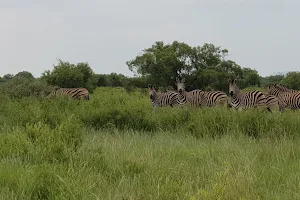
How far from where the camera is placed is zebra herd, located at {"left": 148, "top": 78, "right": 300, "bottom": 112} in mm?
13906

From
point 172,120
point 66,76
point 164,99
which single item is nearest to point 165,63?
point 66,76

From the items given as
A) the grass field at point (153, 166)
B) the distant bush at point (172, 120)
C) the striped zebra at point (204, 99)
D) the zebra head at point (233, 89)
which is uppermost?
the zebra head at point (233, 89)

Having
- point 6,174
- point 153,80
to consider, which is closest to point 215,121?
point 6,174

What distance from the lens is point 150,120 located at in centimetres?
988

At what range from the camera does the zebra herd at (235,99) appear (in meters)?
13.9

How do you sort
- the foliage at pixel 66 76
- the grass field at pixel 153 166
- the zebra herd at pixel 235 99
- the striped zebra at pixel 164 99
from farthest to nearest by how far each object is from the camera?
the foliage at pixel 66 76, the striped zebra at pixel 164 99, the zebra herd at pixel 235 99, the grass field at pixel 153 166

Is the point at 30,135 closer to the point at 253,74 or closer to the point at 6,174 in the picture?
the point at 6,174

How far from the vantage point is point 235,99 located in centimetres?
1400

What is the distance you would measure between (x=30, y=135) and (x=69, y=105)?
6.08 meters

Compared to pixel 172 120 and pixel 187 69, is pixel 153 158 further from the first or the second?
pixel 187 69

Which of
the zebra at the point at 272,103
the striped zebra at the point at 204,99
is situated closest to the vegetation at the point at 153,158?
the zebra at the point at 272,103

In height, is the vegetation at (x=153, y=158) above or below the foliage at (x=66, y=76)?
below

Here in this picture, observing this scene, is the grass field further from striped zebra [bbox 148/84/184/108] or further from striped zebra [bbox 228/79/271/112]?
striped zebra [bbox 148/84/184/108]

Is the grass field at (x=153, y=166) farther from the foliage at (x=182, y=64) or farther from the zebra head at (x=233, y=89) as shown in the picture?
the foliage at (x=182, y=64)
